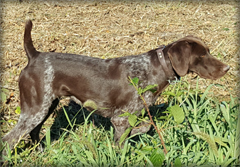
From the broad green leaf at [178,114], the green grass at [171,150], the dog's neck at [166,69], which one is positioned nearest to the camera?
the broad green leaf at [178,114]

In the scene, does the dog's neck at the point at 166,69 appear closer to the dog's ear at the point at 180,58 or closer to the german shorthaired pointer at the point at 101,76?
the german shorthaired pointer at the point at 101,76

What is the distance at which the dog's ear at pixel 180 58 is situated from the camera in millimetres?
3719

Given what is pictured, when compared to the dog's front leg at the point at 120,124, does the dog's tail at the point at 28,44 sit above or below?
above

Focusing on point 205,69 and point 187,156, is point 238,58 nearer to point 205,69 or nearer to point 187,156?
point 205,69

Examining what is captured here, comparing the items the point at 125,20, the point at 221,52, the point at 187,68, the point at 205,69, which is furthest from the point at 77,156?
the point at 125,20

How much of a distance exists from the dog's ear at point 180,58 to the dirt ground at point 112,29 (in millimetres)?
1682

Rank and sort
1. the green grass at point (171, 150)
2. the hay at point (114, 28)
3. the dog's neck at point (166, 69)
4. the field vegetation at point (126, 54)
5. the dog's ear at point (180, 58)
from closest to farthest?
the green grass at point (171, 150)
the field vegetation at point (126, 54)
the dog's ear at point (180, 58)
the dog's neck at point (166, 69)
the hay at point (114, 28)

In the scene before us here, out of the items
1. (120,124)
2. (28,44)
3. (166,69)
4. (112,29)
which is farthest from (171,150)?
(112,29)

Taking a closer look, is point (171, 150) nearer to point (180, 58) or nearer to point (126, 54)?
point (180, 58)

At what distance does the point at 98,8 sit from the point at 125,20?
1.01 metres

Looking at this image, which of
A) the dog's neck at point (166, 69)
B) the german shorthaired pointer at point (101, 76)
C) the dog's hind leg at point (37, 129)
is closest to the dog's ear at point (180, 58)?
the german shorthaired pointer at point (101, 76)

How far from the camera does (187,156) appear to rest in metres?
3.10

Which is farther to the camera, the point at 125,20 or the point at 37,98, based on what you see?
the point at 125,20

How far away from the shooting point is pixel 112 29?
719cm
